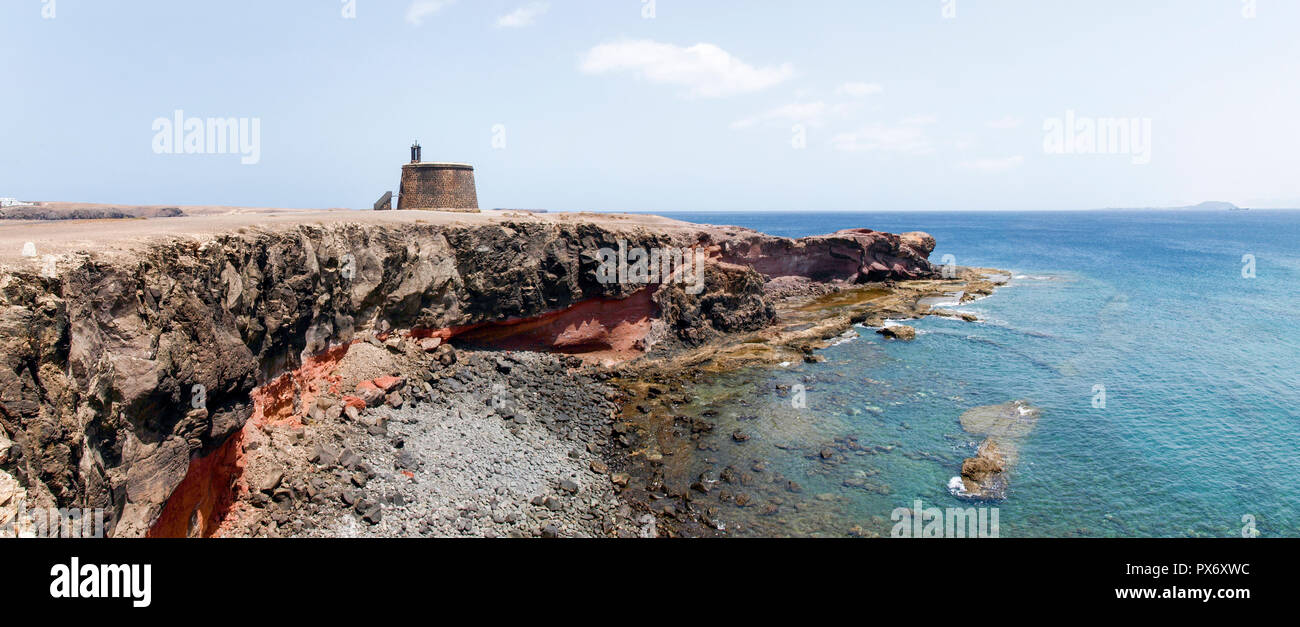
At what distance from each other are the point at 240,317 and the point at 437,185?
26189 mm

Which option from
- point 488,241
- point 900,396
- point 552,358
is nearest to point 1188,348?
point 900,396

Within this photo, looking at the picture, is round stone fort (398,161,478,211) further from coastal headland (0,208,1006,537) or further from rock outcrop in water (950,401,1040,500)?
rock outcrop in water (950,401,1040,500)

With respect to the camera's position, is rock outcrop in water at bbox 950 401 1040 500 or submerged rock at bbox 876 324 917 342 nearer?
rock outcrop in water at bbox 950 401 1040 500

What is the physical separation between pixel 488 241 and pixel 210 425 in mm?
15876

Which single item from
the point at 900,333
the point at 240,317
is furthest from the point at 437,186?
the point at 900,333

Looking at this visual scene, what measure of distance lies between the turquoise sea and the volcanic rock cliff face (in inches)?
316

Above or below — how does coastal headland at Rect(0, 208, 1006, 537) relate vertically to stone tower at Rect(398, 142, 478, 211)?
below

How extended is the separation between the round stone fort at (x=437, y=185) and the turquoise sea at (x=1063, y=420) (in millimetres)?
22750

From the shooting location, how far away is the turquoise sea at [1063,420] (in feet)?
61.2

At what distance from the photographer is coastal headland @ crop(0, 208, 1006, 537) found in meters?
11.3

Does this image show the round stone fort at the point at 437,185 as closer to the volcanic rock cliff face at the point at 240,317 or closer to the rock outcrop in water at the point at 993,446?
the volcanic rock cliff face at the point at 240,317

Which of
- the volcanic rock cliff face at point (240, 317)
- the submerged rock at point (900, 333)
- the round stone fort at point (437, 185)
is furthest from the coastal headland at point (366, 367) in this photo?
the round stone fort at point (437, 185)

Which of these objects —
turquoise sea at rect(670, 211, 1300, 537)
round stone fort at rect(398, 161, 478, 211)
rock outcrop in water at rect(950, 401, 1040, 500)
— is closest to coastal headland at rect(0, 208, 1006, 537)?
turquoise sea at rect(670, 211, 1300, 537)

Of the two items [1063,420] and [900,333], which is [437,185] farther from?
[1063,420]
